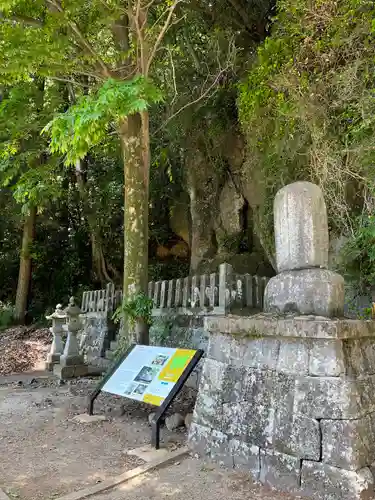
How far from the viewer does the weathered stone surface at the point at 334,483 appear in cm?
281

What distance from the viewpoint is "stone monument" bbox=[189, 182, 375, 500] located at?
9.78ft

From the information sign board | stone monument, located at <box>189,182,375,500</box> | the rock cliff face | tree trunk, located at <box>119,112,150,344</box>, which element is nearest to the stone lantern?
tree trunk, located at <box>119,112,150,344</box>

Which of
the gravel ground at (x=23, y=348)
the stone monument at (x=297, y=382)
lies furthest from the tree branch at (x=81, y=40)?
the gravel ground at (x=23, y=348)

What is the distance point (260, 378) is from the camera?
138 inches

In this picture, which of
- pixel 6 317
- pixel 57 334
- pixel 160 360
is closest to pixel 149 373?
pixel 160 360

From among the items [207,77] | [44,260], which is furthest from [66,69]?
[44,260]

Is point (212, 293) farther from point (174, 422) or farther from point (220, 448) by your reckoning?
point (220, 448)

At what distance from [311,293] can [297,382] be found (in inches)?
29.6

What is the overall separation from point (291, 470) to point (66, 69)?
234 inches

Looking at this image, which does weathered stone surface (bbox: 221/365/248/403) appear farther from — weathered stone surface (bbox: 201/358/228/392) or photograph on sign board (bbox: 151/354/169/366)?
photograph on sign board (bbox: 151/354/169/366)

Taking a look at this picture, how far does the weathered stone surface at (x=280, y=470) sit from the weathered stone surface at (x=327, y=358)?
0.69 metres

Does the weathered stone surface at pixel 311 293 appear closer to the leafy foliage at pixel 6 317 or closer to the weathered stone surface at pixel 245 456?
the weathered stone surface at pixel 245 456

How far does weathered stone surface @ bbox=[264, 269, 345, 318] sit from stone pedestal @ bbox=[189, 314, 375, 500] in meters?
0.21

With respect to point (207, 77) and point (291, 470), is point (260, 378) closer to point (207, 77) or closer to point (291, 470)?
point (291, 470)
